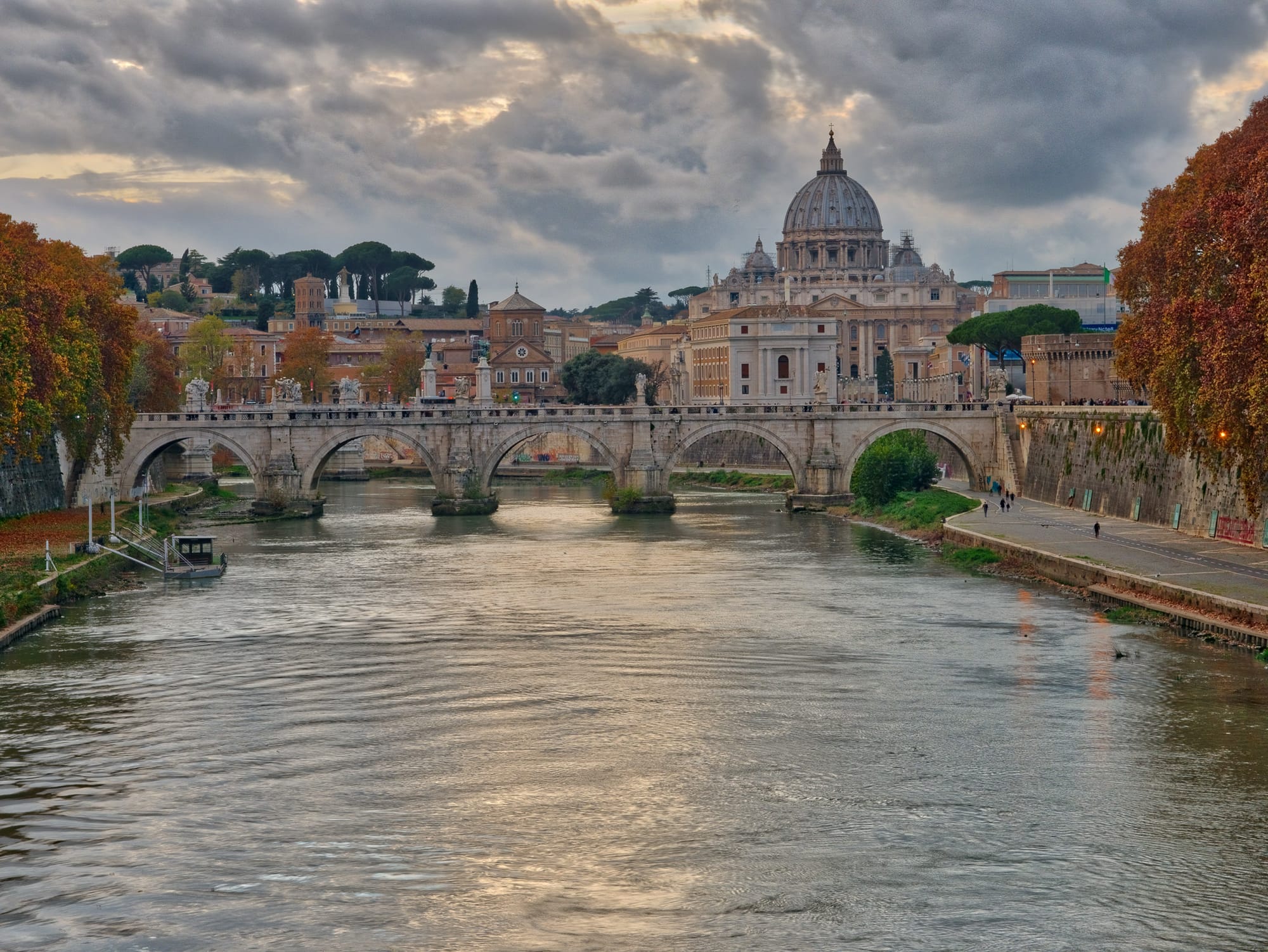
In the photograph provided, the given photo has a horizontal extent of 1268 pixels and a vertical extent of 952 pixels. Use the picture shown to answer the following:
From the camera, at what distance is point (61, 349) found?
53438 millimetres

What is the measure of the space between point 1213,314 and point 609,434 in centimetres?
3986

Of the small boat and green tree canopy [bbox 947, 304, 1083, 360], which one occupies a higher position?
green tree canopy [bbox 947, 304, 1083, 360]

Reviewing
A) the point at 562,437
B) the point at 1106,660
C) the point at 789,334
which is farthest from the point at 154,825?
the point at 789,334

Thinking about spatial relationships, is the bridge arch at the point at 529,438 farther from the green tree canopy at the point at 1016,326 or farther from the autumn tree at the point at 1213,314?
the green tree canopy at the point at 1016,326

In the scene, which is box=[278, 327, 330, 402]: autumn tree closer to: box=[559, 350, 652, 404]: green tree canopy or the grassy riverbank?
box=[559, 350, 652, 404]: green tree canopy

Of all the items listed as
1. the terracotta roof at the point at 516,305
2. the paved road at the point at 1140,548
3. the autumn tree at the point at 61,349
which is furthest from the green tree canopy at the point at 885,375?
the autumn tree at the point at 61,349

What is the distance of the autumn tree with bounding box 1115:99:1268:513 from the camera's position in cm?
3688

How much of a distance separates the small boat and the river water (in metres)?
5.93

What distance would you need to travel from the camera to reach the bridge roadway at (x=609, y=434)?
73.7 m

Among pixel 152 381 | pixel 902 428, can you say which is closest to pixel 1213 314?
pixel 902 428

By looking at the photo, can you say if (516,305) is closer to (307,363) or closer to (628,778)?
(307,363)

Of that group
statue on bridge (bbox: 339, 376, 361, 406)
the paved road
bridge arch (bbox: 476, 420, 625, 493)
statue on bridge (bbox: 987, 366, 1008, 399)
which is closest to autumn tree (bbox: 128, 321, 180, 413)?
statue on bridge (bbox: 339, 376, 361, 406)

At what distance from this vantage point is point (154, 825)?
24.0m

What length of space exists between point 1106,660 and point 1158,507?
19.4 m
